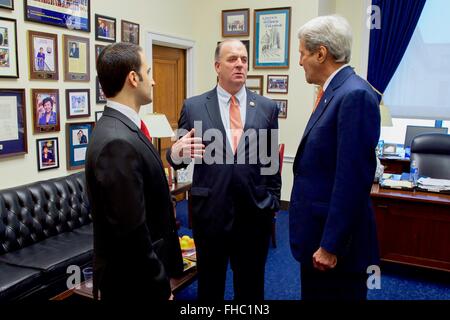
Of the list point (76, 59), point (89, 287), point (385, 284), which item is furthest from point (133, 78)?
point (385, 284)

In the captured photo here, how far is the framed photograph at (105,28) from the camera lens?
3791 mm

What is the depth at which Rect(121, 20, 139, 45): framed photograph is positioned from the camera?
412 centimetres

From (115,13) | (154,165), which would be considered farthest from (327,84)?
(115,13)

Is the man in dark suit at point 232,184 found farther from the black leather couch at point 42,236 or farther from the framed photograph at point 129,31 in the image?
the framed photograph at point 129,31

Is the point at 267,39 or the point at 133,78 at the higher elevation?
the point at 267,39

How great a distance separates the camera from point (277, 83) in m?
5.24

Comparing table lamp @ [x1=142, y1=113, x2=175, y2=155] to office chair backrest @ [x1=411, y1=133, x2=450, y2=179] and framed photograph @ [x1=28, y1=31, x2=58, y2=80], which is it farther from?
office chair backrest @ [x1=411, y1=133, x2=450, y2=179]

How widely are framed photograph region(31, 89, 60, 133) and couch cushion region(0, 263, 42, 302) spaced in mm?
1192

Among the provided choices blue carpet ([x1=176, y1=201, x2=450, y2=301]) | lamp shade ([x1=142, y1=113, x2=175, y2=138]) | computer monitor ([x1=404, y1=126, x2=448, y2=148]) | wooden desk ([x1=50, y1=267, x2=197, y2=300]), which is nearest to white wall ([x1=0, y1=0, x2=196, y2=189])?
lamp shade ([x1=142, y1=113, x2=175, y2=138])

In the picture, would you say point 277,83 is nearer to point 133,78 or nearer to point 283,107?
point 283,107

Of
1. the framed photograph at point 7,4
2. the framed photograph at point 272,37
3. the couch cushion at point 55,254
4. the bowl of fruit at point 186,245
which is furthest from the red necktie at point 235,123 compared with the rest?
the framed photograph at point 272,37

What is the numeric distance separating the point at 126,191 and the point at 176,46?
4237 mm

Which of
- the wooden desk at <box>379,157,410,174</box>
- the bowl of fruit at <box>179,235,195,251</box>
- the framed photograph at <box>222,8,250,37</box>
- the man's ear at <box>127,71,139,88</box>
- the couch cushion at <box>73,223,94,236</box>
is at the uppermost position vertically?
the framed photograph at <box>222,8,250,37</box>
